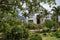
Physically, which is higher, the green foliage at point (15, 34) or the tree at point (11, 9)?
the tree at point (11, 9)

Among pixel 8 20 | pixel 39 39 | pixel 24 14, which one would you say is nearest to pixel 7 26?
pixel 8 20

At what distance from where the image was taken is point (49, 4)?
39.9 ft

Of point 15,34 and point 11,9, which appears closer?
point 11,9

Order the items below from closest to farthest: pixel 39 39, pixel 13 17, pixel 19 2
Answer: pixel 19 2 < pixel 13 17 < pixel 39 39

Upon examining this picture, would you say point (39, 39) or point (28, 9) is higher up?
point (28, 9)

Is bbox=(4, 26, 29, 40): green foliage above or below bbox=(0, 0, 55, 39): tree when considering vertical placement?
below

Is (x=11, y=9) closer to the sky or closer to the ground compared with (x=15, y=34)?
closer to the sky

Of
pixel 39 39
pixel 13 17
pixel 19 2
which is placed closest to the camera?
pixel 19 2

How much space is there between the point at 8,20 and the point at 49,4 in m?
3.08

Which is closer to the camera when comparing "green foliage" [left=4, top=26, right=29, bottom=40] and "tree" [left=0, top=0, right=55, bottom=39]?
"tree" [left=0, top=0, right=55, bottom=39]

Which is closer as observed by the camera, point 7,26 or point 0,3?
point 0,3

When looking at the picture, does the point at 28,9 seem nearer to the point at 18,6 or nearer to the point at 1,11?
the point at 18,6

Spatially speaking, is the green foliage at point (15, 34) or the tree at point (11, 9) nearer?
the tree at point (11, 9)

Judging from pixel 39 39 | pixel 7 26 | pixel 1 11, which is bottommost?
pixel 39 39
